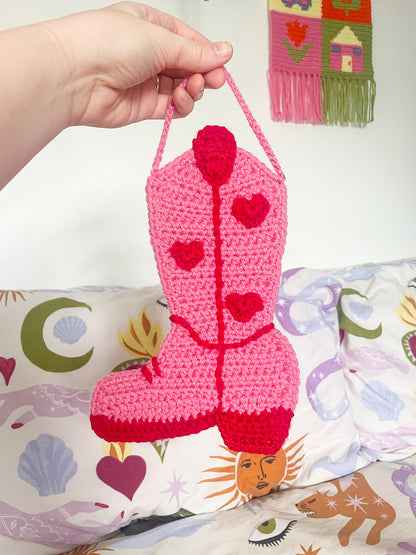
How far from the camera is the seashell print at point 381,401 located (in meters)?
1.30

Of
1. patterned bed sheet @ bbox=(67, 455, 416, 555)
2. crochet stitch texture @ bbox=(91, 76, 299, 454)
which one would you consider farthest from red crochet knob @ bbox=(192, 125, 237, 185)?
patterned bed sheet @ bbox=(67, 455, 416, 555)

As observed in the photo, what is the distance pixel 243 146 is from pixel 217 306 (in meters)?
0.93

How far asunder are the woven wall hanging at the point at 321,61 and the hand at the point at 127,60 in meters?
0.84

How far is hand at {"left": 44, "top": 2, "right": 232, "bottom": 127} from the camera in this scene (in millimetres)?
580

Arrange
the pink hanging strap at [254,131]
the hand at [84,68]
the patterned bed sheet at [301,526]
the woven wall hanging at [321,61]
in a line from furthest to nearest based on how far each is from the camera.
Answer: the woven wall hanging at [321,61] < the patterned bed sheet at [301,526] < the pink hanging strap at [254,131] < the hand at [84,68]

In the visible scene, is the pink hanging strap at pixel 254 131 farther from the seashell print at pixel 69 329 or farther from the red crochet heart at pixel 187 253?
the seashell print at pixel 69 329

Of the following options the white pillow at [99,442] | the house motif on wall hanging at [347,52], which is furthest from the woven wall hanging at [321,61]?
the white pillow at [99,442]

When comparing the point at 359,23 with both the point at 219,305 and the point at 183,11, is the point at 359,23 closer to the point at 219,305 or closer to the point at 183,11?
the point at 183,11

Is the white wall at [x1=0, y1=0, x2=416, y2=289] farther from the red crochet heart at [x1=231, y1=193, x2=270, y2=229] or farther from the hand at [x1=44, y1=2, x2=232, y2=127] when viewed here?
the red crochet heart at [x1=231, y1=193, x2=270, y2=229]

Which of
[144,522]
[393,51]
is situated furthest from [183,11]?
[144,522]

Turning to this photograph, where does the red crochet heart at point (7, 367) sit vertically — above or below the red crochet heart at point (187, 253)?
below

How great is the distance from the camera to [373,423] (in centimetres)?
129

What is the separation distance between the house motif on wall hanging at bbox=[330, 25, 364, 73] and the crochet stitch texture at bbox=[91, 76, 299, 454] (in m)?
1.11

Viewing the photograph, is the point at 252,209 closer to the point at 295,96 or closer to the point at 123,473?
the point at 123,473
